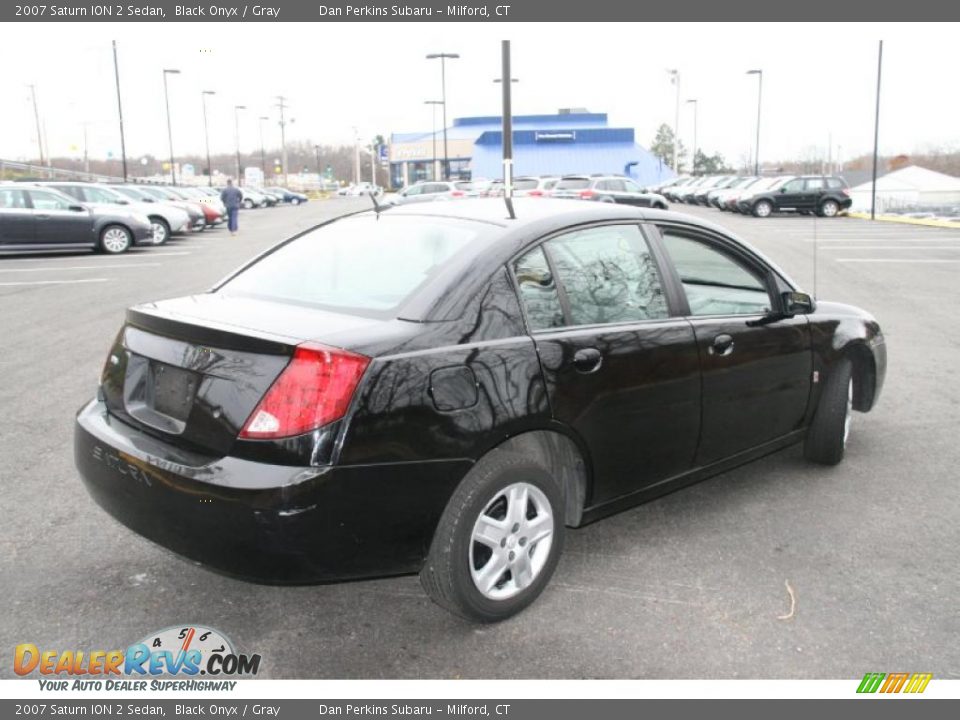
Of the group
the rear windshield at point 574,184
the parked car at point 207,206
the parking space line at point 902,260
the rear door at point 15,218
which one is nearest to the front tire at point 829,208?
the rear windshield at point 574,184

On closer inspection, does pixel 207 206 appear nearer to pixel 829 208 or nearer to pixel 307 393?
pixel 829 208

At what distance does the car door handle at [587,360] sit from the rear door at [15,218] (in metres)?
18.3

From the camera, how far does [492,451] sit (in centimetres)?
315

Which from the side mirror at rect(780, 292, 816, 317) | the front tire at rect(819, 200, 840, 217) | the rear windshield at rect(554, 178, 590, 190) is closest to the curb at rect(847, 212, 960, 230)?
the front tire at rect(819, 200, 840, 217)

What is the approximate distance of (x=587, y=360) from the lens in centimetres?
346

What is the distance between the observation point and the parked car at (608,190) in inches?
1068

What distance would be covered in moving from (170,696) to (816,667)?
2.19 metres

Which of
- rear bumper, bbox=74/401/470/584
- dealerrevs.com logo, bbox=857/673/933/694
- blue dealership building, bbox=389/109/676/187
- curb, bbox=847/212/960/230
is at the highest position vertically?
blue dealership building, bbox=389/109/676/187

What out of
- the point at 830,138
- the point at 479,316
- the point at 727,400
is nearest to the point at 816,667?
the point at 727,400

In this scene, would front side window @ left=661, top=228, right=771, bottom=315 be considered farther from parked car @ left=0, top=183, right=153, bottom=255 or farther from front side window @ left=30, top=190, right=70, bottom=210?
front side window @ left=30, top=190, right=70, bottom=210

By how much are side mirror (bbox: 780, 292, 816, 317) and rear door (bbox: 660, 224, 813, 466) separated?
0.17ft

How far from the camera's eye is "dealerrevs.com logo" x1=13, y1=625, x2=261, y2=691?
9.57ft

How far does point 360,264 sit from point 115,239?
58.8 ft

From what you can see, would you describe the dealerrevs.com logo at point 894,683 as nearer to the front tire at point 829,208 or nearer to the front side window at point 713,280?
the front side window at point 713,280
